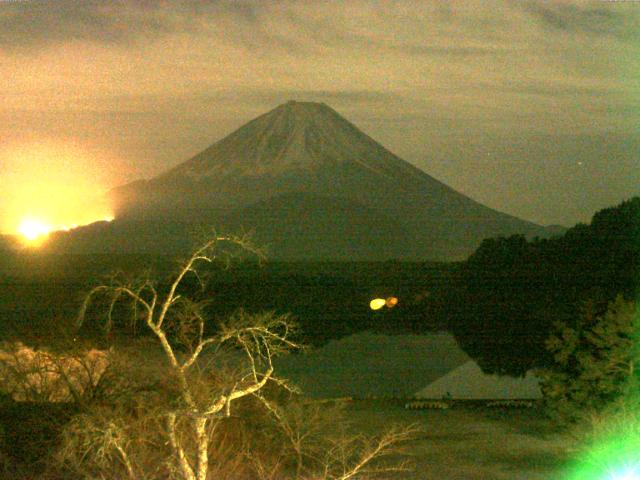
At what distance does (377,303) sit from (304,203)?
6118 cm

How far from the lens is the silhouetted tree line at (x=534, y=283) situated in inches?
932

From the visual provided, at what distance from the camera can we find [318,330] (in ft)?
101

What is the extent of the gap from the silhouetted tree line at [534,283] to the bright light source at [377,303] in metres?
3.26

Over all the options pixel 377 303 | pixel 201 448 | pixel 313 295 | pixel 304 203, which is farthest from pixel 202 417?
pixel 304 203

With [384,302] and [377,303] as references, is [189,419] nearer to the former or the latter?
[384,302]

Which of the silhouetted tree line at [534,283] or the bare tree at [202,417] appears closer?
the bare tree at [202,417]

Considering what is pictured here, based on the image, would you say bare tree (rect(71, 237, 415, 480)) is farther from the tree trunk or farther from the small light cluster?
the small light cluster

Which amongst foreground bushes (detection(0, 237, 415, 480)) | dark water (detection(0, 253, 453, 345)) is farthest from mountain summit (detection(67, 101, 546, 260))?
foreground bushes (detection(0, 237, 415, 480))

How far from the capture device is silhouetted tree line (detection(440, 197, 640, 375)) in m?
23.7

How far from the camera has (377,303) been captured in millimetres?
33562

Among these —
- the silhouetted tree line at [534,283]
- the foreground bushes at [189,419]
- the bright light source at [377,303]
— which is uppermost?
the foreground bushes at [189,419]

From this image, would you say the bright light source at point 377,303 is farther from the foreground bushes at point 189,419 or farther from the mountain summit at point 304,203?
the mountain summit at point 304,203

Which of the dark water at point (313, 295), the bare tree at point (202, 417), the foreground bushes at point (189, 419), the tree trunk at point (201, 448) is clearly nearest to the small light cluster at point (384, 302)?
the dark water at point (313, 295)

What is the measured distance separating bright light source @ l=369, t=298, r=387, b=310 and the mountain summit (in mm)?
40540
